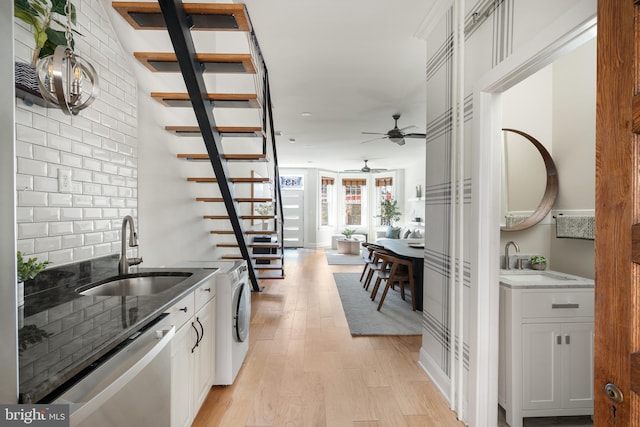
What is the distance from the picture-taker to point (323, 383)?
2.36 meters

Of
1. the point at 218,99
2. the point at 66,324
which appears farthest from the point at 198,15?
the point at 66,324

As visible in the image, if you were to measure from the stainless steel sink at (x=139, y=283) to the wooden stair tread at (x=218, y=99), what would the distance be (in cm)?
125

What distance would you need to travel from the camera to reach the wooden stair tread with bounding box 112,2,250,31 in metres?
1.74

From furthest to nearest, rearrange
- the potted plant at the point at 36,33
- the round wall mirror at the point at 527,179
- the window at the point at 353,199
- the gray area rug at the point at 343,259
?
Answer: the window at the point at 353,199 → the gray area rug at the point at 343,259 → the round wall mirror at the point at 527,179 → the potted plant at the point at 36,33

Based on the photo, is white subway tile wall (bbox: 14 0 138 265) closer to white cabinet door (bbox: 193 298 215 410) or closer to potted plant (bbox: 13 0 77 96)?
potted plant (bbox: 13 0 77 96)

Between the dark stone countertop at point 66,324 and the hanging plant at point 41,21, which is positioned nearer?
the dark stone countertop at point 66,324

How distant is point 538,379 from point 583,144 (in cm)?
158

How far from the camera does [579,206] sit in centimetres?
221

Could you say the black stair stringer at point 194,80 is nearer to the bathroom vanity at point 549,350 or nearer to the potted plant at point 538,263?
the bathroom vanity at point 549,350

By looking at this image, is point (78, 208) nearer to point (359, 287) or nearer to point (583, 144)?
point (583, 144)

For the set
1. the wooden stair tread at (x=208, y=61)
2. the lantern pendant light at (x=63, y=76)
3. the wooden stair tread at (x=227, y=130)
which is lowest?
the lantern pendant light at (x=63, y=76)

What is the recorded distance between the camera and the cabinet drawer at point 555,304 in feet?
5.97

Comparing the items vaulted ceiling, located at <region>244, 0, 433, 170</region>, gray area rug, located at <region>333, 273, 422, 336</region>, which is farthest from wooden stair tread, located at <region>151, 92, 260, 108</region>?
gray area rug, located at <region>333, 273, 422, 336</region>

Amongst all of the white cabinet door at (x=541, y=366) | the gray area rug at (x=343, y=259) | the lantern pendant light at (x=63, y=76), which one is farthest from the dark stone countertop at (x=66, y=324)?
the gray area rug at (x=343, y=259)
